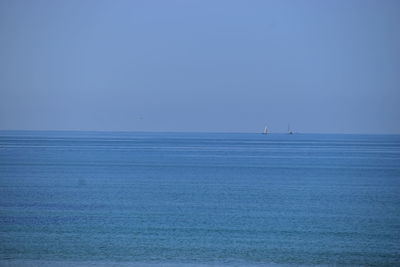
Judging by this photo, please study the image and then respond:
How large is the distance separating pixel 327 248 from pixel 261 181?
22.9 m

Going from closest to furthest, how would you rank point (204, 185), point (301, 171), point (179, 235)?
point (179, 235)
point (204, 185)
point (301, 171)

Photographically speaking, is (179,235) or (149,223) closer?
(179,235)

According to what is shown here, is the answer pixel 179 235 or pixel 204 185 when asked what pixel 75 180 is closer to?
pixel 204 185

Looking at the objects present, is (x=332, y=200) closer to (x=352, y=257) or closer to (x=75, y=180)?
(x=352, y=257)

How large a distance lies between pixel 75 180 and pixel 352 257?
2731 centimetres

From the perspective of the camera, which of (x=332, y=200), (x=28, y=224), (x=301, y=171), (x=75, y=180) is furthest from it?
(x=301, y=171)

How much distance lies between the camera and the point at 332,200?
31750 mm

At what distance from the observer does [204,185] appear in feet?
126

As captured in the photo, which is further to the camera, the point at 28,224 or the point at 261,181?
the point at 261,181

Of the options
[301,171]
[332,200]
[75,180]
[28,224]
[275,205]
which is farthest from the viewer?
[301,171]

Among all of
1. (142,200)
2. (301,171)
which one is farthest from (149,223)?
(301,171)

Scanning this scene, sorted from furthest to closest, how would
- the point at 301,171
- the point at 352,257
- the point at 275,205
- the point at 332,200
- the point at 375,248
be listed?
the point at 301,171, the point at 332,200, the point at 275,205, the point at 375,248, the point at 352,257

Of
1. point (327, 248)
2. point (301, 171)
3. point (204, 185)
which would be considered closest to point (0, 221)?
point (327, 248)

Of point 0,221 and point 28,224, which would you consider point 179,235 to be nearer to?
point 28,224
